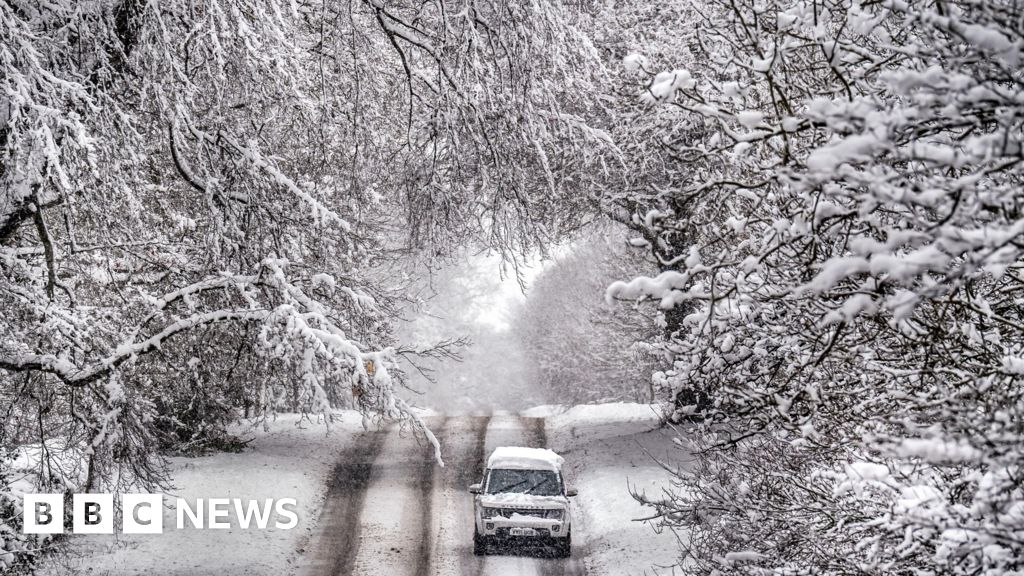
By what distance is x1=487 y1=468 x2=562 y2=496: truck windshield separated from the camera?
15055mm

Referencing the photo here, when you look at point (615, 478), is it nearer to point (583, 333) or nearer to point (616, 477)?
point (616, 477)

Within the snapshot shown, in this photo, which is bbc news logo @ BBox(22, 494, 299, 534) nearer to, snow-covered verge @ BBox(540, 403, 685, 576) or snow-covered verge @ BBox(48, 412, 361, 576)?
snow-covered verge @ BBox(48, 412, 361, 576)

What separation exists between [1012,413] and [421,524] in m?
14.2

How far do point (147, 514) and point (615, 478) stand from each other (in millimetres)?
9036

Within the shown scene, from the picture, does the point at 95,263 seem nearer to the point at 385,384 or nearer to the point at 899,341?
the point at 385,384

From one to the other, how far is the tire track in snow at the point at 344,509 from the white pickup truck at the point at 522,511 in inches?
89.3

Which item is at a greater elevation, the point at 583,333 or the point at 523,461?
the point at 523,461

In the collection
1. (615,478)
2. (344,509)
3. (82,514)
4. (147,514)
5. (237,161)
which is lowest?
(344,509)

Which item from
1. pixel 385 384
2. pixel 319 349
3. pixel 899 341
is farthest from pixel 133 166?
pixel 899 341

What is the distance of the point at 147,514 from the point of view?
1488 centimetres

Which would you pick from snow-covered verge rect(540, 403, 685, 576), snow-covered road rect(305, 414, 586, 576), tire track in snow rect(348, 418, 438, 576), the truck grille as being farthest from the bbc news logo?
snow-covered verge rect(540, 403, 685, 576)

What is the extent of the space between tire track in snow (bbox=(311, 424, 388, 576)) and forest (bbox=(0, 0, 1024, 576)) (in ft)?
15.1

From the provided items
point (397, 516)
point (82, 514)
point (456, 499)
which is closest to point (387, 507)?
point (397, 516)

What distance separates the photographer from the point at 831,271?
2.62m
